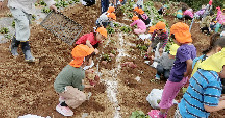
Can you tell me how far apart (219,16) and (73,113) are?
9.85m

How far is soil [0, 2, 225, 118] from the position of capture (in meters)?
4.66

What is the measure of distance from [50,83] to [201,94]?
3.79m

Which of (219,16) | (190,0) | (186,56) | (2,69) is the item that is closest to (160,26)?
(186,56)

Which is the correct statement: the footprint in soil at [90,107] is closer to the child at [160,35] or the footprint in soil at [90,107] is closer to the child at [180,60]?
the child at [180,60]

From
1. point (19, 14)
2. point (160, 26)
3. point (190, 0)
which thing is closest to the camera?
point (19, 14)

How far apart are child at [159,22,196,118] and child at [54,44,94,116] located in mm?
1601

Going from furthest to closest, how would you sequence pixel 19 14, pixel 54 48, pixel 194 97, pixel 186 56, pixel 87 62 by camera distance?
1. pixel 54 48
2. pixel 19 14
3. pixel 87 62
4. pixel 186 56
5. pixel 194 97

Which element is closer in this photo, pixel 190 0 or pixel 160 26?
pixel 160 26

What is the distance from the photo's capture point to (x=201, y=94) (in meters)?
2.63

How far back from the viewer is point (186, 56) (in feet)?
12.4

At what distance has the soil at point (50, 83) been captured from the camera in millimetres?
4664

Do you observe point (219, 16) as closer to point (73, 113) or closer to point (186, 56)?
point (186, 56)

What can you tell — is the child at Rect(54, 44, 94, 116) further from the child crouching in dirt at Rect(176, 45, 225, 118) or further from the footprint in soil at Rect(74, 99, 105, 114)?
the child crouching in dirt at Rect(176, 45, 225, 118)

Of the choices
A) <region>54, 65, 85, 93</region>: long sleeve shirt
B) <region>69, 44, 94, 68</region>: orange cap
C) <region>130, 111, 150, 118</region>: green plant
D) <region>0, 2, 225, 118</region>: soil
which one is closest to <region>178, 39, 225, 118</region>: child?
<region>130, 111, 150, 118</region>: green plant
